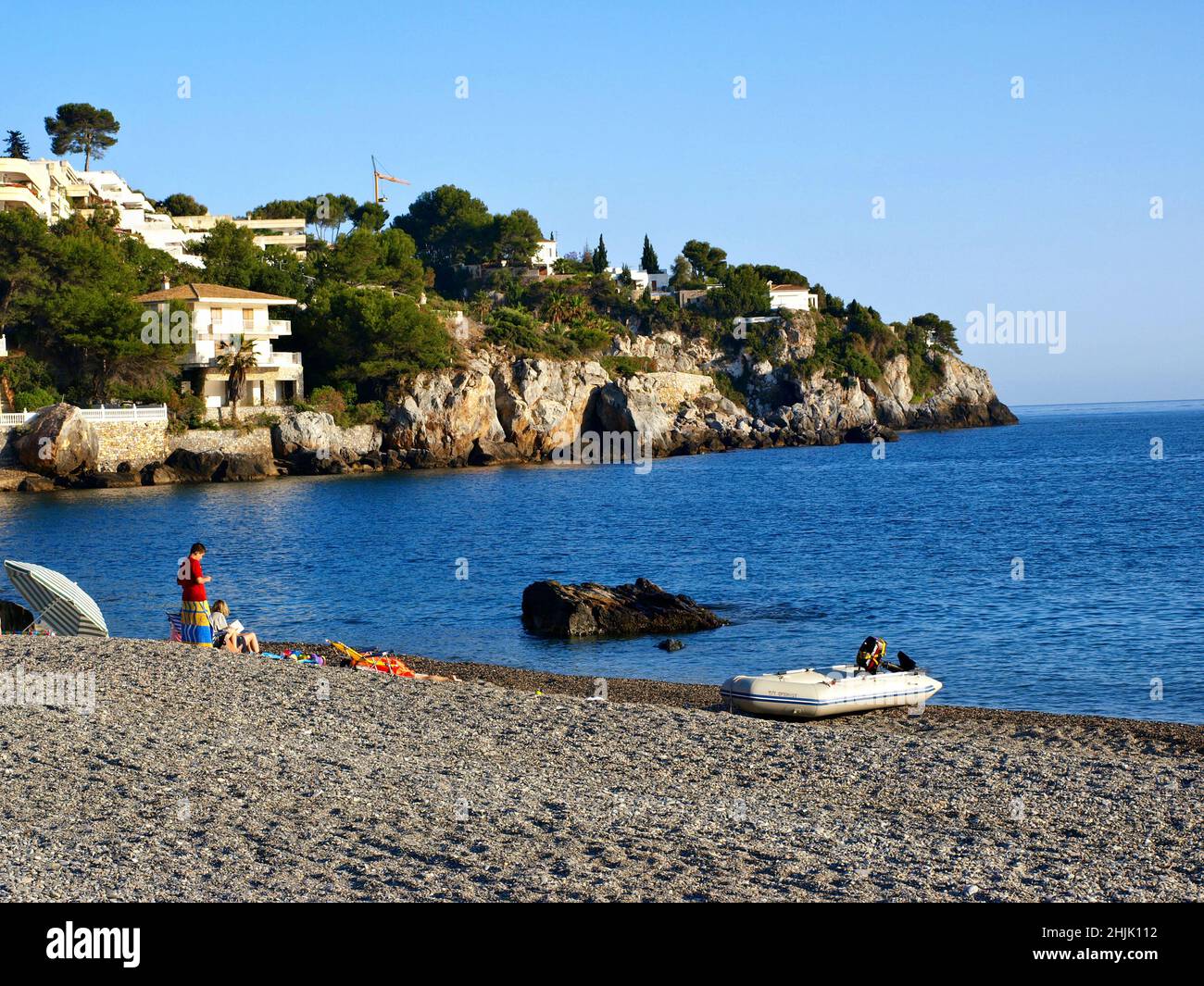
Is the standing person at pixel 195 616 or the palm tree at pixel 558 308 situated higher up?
the palm tree at pixel 558 308

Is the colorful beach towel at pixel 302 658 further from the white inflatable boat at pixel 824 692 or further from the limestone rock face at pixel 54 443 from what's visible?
the limestone rock face at pixel 54 443

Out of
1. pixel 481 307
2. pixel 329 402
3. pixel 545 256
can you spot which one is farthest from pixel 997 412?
pixel 329 402

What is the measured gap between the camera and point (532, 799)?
11422 millimetres

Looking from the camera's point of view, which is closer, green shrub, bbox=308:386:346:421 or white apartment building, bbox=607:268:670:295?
green shrub, bbox=308:386:346:421

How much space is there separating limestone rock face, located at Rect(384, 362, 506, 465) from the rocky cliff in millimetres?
82

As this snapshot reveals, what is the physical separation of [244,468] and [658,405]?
4015 cm

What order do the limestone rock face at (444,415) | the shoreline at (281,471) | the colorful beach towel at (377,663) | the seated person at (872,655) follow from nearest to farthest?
the seated person at (872,655) → the colorful beach towel at (377,663) → the shoreline at (281,471) → the limestone rock face at (444,415)

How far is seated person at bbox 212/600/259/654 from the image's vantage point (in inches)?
789

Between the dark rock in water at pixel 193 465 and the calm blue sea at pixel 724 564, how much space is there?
421cm

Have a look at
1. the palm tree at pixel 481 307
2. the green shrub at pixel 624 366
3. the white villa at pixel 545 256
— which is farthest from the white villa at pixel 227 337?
the white villa at pixel 545 256

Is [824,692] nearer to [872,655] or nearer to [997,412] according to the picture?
[872,655]

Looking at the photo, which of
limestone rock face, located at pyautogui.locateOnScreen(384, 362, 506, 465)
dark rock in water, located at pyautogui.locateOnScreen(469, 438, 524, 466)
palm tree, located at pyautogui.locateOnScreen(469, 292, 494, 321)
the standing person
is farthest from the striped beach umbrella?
palm tree, located at pyautogui.locateOnScreen(469, 292, 494, 321)

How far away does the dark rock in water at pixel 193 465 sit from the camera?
6662 cm

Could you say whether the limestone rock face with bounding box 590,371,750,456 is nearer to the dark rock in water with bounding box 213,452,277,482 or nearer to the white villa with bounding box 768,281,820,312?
the white villa with bounding box 768,281,820,312
